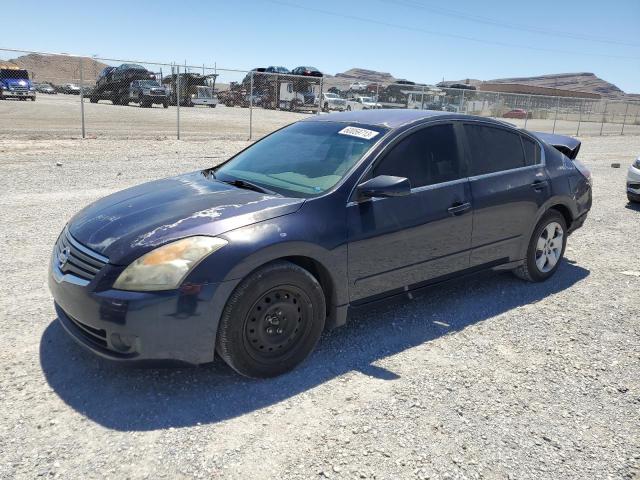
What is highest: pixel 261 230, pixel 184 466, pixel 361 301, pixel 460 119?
pixel 460 119

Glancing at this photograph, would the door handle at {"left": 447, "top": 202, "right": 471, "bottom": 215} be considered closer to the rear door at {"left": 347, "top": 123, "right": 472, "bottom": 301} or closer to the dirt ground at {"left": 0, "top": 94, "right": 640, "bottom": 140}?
the rear door at {"left": 347, "top": 123, "right": 472, "bottom": 301}

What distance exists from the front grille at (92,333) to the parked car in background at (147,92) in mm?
26366

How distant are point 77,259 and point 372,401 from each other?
1887mm

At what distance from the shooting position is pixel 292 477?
93.3 inches

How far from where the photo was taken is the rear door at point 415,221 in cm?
347

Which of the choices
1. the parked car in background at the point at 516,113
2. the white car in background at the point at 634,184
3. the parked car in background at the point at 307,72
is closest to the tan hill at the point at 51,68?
the parked car in background at the point at 307,72

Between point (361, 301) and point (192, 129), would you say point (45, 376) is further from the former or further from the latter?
point (192, 129)

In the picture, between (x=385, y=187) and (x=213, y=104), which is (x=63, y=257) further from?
(x=213, y=104)

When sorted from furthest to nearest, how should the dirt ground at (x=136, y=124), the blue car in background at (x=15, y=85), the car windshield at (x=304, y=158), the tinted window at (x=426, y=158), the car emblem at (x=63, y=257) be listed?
1. the blue car in background at (x=15, y=85)
2. the dirt ground at (x=136, y=124)
3. the tinted window at (x=426, y=158)
4. the car windshield at (x=304, y=158)
5. the car emblem at (x=63, y=257)

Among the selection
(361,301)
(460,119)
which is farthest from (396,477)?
(460,119)

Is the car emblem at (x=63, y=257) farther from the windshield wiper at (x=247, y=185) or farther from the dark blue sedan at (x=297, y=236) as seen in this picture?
Answer: the windshield wiper at (x=247, y=185)

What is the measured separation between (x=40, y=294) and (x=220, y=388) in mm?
2019

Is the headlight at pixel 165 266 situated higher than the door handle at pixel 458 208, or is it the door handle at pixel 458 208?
the door handle at pixel 458 208

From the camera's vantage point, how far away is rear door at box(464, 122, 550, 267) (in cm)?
423
